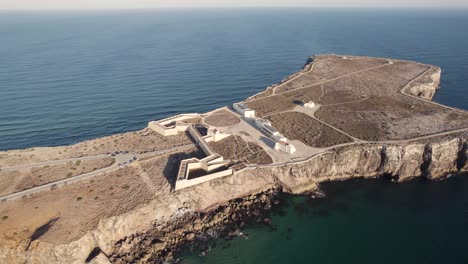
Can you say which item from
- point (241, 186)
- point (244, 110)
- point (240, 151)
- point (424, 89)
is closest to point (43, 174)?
point (241, 186)

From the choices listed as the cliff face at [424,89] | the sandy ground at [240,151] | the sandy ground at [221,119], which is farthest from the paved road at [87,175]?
the cliff face at [424,89]

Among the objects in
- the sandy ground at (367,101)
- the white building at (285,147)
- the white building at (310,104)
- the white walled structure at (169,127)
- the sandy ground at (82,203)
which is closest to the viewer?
the sandy ground at (82,203)

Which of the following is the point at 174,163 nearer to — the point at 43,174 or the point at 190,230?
the point at 190,230

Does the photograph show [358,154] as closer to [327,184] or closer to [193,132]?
[327,184]

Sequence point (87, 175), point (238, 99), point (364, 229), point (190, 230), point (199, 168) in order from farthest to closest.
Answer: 1. point (238, 99)
2. point (199, 168)
3. point (87, 175)
4. point (364, 229)
5. point (190, 230)

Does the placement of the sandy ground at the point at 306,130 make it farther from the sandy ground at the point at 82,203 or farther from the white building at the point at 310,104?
the sandy ground at the point at 82,203

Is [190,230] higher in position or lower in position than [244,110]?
lower
